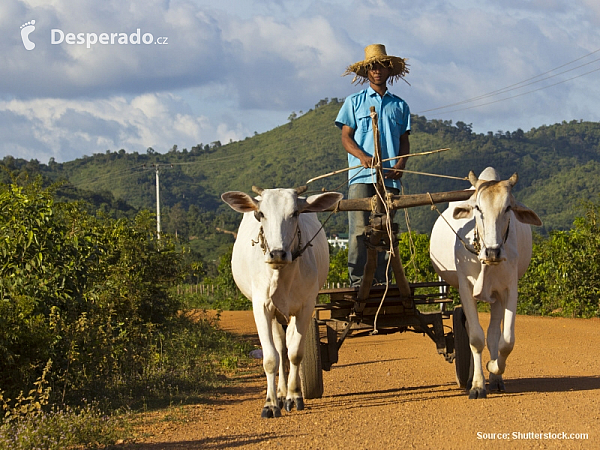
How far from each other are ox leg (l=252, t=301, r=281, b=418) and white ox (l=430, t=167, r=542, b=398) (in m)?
1.70

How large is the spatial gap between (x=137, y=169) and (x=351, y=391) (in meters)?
79.0

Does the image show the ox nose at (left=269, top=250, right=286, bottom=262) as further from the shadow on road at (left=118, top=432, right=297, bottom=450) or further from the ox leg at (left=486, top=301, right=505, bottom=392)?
the ox leg at (left=486, top=301, right=505, bottom=392)

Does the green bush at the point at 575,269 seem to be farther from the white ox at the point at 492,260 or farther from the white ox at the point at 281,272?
the white ox at the point at 281,272

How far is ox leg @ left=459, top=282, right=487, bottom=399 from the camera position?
20.9 ft

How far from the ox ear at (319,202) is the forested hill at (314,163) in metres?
51.5

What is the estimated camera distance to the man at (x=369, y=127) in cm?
752

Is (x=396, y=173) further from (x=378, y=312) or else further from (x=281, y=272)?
(x=281, y=272)

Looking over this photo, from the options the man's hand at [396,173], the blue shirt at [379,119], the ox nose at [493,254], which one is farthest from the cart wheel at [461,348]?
the blue shirt at [379,119]

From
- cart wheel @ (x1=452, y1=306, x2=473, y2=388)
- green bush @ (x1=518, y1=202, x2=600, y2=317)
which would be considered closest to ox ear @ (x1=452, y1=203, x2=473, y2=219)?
cart wheel @ (x1=452, y1=306, x2=473, y2=388)

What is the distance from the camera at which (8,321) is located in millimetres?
6383

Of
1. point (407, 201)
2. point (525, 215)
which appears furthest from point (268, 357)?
point (525, 215)

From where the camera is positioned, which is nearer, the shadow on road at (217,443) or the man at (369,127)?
the shadow on road at (217,443)

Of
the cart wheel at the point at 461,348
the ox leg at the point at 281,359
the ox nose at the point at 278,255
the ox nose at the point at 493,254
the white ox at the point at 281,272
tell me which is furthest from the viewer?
the cart wheel at the point at 461,348

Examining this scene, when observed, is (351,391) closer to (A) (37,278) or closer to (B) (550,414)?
(B) (550,414)
